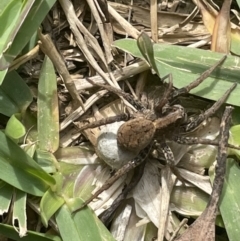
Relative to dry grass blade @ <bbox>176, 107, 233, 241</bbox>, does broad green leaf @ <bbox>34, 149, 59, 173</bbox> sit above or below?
above

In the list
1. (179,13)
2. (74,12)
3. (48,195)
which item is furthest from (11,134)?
(179,13)

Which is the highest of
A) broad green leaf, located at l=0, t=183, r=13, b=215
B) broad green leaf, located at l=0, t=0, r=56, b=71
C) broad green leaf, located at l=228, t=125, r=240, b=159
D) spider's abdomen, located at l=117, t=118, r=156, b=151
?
broad green leaf, located at l=0, t=0, r=56, b=71

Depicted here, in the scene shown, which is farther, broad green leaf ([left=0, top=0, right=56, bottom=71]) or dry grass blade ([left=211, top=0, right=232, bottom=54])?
dry grass blade ([left=211, top=0, right=232, bottom=54])

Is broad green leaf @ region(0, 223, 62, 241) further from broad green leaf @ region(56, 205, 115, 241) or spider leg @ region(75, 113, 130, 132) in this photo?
spider leg @ region(75, 113, 130, 132)

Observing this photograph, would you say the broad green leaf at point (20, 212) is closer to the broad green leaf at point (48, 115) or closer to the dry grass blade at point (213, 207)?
the broad green leaf at point (48, 115)

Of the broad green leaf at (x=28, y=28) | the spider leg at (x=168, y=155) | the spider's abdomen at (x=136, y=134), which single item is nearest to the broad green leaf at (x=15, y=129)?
the broad green leaf at (x=28, y=28)

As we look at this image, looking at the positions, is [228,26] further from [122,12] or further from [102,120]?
[102,120]

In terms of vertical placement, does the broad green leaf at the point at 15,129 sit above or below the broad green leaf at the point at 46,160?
above

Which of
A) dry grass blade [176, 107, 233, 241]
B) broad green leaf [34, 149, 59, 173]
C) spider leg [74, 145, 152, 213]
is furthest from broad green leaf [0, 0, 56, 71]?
dry grass blade [176, 107, 233, 241]
